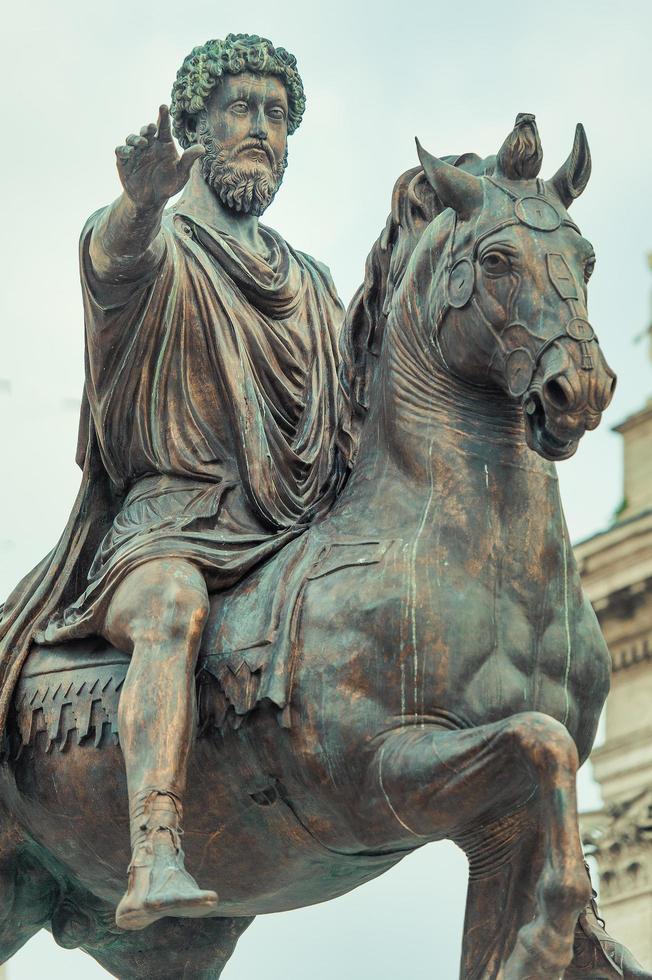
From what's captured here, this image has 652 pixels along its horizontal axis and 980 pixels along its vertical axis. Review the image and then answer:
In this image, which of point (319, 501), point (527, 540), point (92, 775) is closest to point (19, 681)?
point (92, 775)

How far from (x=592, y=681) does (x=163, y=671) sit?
1.48 meters

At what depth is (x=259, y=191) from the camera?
12.2 meters

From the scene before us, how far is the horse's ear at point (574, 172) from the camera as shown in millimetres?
10781

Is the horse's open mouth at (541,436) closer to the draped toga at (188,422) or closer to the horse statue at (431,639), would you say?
the horse statue at (431,639)

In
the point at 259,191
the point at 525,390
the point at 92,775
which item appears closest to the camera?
the point at 525,390

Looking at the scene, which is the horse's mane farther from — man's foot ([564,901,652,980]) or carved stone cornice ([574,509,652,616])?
carved stone cornice ([574,509,652,616])

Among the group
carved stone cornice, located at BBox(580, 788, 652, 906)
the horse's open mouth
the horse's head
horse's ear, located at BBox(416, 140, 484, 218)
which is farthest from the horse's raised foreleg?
carved stone cornice, located at BBox(580, 788, 652, 906)

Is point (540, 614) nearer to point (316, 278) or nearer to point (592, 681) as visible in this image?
point (592, 681)

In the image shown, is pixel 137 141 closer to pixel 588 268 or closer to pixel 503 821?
pixel 588 268

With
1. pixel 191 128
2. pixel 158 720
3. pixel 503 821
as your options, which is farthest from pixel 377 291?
pixel 503 821

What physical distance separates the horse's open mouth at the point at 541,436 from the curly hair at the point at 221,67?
2.49 meters

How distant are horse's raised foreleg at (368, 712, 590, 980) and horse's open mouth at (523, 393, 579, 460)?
0.90 m

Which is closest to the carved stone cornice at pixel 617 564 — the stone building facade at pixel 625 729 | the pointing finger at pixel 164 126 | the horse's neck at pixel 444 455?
the stone building facade at pixel 625 729

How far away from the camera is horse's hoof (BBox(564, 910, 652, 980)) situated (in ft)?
35.3
